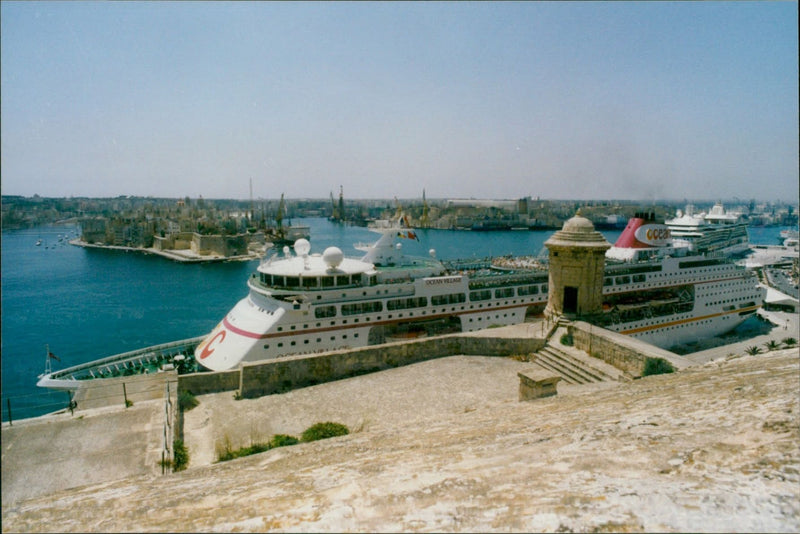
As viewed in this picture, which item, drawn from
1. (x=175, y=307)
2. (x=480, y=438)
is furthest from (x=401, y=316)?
(x=175, y=307)

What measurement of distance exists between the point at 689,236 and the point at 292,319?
42.4 meters

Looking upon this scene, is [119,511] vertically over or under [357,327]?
over

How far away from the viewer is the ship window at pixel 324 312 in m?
19.8

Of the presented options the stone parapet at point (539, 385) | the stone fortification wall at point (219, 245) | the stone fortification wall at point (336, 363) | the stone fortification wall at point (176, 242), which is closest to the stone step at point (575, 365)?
the stone fortification wall at point (336, 363)

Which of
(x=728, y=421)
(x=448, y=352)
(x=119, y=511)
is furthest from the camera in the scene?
(x=448, y=352)

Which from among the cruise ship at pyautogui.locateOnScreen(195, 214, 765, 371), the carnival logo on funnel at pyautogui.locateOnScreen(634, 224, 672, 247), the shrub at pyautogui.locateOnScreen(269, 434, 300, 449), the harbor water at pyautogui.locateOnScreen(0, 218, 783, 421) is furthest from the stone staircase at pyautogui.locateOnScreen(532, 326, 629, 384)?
the carnival logo on funnel at pyautogui.locateOnScreen(634, 224, 672, 247)

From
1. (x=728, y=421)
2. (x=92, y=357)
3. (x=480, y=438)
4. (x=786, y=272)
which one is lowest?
(x=92, y=357)

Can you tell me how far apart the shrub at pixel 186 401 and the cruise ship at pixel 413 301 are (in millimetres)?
6310

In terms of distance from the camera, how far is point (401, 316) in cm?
2148

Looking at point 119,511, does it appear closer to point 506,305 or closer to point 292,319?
point 292,319

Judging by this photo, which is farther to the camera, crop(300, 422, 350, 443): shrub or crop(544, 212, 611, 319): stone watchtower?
crop(544, 212, 611, 319): stone watchtower

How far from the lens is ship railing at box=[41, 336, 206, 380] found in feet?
60.2

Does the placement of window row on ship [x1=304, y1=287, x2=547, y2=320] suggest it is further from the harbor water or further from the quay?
the quay

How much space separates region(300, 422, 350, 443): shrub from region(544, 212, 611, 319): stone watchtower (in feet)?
28.6
